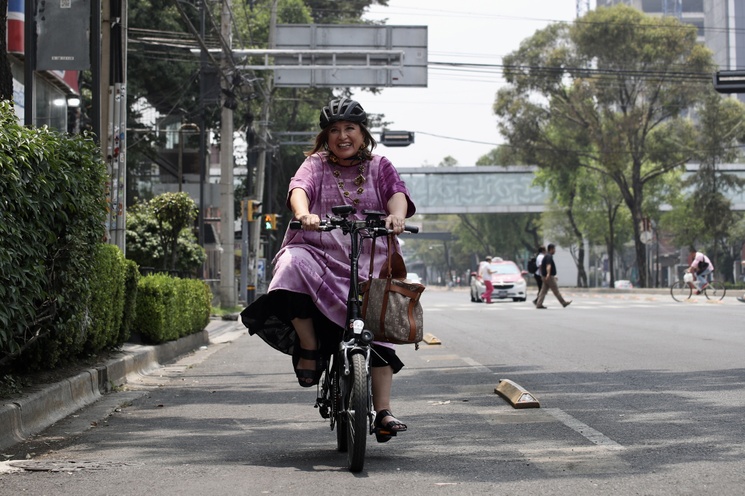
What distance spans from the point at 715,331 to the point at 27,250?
40.2 ft

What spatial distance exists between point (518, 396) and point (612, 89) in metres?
45.7

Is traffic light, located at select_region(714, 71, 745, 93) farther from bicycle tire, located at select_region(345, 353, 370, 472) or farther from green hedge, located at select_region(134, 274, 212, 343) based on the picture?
bicycle tire, located at select_region(345, 353, 370, 472)

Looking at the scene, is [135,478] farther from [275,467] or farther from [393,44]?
[393,44]

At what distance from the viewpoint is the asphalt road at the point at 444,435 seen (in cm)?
519

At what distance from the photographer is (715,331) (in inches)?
662

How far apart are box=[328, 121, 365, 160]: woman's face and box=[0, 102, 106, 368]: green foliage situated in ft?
6.33

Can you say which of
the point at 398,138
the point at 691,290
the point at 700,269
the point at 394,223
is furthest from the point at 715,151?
the point at 394,223

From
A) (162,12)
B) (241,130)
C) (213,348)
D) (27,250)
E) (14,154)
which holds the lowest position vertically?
(213,348)

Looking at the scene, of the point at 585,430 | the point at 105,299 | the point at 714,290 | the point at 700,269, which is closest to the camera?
the point at 585,430

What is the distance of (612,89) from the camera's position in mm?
51938

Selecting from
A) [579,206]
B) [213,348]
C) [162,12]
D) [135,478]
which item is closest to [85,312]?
[135,478]

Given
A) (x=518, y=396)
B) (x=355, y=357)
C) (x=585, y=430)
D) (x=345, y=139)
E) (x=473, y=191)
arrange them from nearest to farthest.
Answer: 1. (x=355, y=357)
2. (x=345, y=139)
3. (x=585, y=430)
4. (x=518, y=396)
5. (x=473, y=191)

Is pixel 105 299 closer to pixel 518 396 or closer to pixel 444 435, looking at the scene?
pixel 518 396

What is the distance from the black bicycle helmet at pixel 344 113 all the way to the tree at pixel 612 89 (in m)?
44.6
